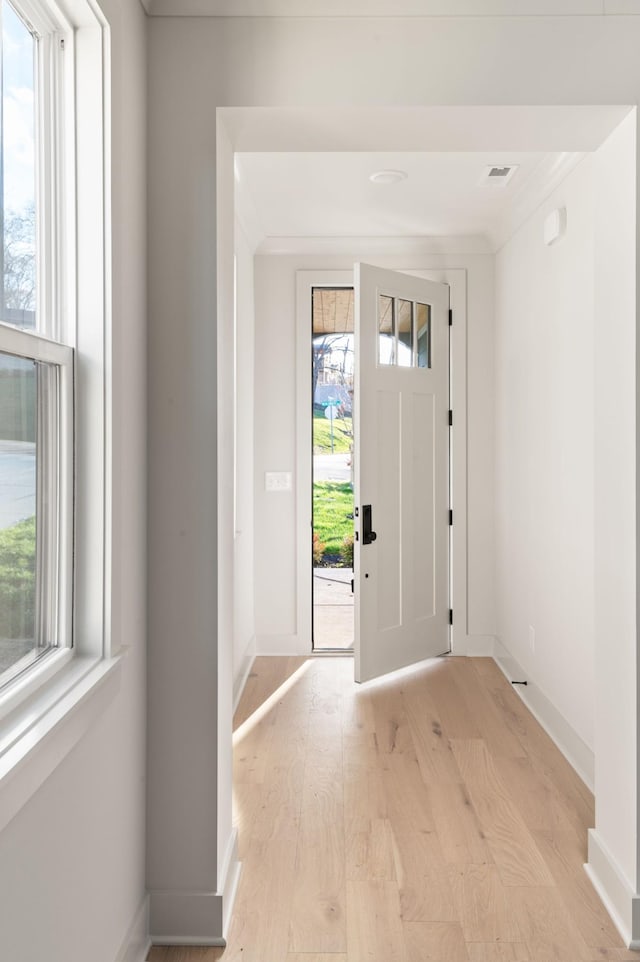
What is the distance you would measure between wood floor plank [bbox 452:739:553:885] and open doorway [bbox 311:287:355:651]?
229 centimetres

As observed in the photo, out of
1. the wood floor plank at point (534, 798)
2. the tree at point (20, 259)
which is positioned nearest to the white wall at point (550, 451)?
the wood floor plank at point (534, 798)

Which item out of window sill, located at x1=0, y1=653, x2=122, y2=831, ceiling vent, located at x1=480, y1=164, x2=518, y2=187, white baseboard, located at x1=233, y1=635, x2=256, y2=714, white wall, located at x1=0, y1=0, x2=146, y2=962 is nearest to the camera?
window sill, located at x1=0, y1=653, x2=122, y2=831

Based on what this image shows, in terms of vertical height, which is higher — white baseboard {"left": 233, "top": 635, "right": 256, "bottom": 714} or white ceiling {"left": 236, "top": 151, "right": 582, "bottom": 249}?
white ceiling {"left": 236, "top": 151, "right": 582, "bottom": 249}

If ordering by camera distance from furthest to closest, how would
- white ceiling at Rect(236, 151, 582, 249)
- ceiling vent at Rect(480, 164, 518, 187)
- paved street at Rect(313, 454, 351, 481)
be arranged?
paved street at Rect(313, 454, 351, 481), ceiling vent at Rect(480, 164, 518, 187), white ceiling at Rect(236, 151, 582, 249)

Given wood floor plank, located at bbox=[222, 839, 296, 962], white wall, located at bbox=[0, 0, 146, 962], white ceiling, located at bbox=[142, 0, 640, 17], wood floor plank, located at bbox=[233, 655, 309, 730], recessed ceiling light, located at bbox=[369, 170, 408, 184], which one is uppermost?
recessed ceiling light, located at bbox=[369, 170, 408, 184]

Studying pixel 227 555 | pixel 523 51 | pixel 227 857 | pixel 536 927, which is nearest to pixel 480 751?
pixel 536 927

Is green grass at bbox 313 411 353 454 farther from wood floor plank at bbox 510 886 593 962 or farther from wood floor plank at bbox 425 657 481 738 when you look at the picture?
wood floor plank at bbox 510 886 593 962

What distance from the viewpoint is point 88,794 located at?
1.35m

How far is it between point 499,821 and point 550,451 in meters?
1.56

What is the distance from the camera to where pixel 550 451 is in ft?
10.0

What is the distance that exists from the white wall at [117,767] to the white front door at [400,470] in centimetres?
197

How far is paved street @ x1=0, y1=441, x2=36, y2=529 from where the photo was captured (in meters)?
1.16

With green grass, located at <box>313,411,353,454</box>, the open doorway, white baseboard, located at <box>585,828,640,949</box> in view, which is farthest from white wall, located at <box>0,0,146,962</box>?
green grass, located at <box>313,411,353,454</box>

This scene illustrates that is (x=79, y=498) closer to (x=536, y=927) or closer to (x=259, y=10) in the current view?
(x=259, y=10)
